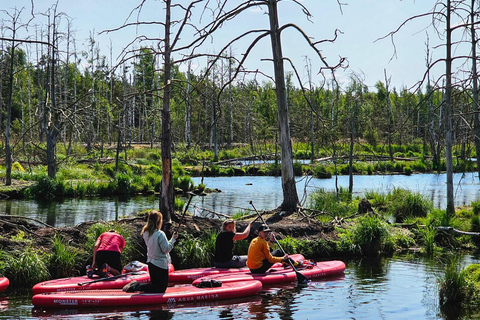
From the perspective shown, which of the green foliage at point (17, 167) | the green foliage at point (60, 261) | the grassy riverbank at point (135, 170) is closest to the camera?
the green foliage at point (60, 261)

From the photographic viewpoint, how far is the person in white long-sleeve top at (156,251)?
890 centimetres

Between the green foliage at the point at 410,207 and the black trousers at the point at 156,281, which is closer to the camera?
the black trousers at the point at 156,281

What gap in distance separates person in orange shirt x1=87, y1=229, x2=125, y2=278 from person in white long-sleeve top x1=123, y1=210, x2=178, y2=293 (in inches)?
42.1

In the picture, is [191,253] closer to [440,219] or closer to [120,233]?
[120,233]

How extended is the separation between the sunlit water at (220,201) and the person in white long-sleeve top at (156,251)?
5.25 m

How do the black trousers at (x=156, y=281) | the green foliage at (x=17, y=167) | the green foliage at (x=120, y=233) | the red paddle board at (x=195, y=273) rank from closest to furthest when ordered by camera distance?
the black trousers at (x=156, y=281) < the red paddle board at (x=195, y=273) < the green foliage at (x=120, y=233) < the green foliage at (x=17, y=167)

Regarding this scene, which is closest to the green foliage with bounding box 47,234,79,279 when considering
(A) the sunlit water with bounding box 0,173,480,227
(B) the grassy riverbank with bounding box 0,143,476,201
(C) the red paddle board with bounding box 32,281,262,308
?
(C) the red paddle board with bounding box 32,281,262,308

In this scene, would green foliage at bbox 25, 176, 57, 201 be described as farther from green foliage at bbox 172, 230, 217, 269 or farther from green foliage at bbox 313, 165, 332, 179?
green foliage at bbox 313, 165, 332, 179

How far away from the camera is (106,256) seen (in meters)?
10.5

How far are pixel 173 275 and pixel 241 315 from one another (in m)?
2.38

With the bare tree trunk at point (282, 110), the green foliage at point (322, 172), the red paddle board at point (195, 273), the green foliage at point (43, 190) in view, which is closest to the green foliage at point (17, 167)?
the green foliage at point (43, 190)

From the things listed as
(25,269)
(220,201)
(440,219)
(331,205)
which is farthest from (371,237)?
(220,201)

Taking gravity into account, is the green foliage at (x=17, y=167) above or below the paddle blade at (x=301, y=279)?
above

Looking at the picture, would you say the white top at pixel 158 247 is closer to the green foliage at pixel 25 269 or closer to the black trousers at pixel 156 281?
the black trousers at pixel 156 281
